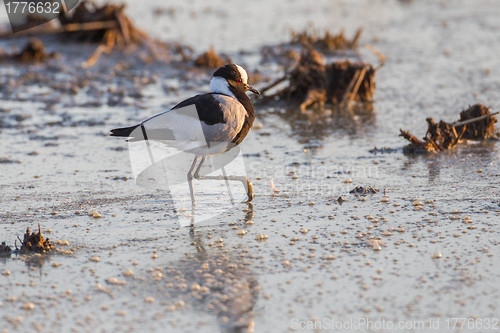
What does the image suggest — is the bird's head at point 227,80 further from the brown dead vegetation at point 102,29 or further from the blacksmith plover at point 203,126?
the brown dead vegetation at point 102,29

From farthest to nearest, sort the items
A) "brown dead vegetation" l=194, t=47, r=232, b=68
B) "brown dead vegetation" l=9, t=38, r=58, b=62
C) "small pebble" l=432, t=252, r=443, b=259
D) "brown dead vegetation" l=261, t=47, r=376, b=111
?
"brown dead vegetation" l=9, t=38, r=58, b=62 < "brown dead vegetation" l=194, t=47, r=232, b=68 < "brown dead vegetation" l=261, t=47, r=376, b=111 < "small pebble" l=432, t=252, r=443, b=259

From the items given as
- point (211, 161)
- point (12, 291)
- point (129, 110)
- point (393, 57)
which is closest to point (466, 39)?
point (393, 57)

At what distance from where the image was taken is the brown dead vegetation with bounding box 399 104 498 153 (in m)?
6.84

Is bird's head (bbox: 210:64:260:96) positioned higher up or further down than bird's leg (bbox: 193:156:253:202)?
higher up

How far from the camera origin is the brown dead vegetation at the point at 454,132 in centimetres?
684

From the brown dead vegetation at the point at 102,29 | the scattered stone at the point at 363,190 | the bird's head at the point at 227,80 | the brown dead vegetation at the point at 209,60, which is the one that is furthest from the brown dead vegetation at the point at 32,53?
the scattered stone at the point at 363,190

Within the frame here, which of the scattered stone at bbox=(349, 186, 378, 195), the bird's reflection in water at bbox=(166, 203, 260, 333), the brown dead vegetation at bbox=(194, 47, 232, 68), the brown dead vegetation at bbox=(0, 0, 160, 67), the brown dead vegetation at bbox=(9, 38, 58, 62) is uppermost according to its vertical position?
the brown dead vegetation at bbox=(0, 0, 160, 67)

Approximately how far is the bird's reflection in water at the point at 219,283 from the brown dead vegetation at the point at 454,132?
277cm

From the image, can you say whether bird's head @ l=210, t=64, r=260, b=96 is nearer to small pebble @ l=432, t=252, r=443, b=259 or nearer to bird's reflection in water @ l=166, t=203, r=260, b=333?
bird's reflection in water @ l=166, t=203, r=260, b=333

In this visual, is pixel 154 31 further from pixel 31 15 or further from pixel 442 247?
pixel 442 247

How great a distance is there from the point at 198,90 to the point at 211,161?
123 inches

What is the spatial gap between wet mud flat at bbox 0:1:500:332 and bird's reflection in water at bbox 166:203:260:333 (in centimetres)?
1

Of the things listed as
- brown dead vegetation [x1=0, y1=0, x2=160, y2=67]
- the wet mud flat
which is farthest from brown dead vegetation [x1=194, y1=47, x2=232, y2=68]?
the wet mud flat

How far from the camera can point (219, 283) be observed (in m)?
4.20
